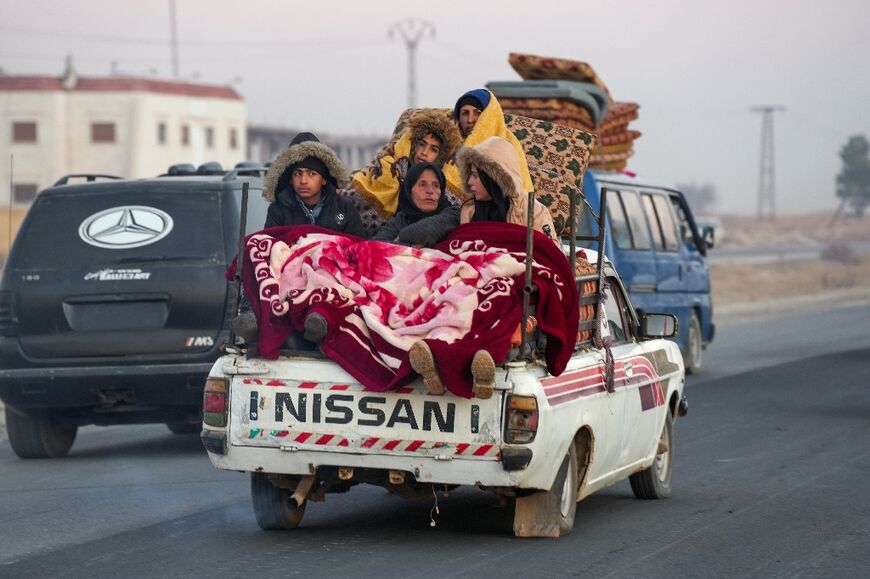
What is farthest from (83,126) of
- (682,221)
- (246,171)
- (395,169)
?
(395,169)

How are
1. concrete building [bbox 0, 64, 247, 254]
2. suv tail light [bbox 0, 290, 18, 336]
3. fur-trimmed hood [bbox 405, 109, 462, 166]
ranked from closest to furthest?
fur-trimmed hood [bbox 405, 109, 462, 166] < suv tail light [bbox 0, 290, 18, 336] < concrete building [bbox 0, 64, 247, 254]

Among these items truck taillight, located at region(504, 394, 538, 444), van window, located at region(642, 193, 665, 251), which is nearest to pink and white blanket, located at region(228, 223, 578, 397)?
truck taillight, located at region(504, 394, 538, 444)

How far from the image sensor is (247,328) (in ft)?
25.4

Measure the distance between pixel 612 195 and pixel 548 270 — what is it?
916 cm

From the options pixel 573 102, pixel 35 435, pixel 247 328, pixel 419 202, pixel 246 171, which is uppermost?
pixel 573 102

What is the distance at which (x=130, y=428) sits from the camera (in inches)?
546

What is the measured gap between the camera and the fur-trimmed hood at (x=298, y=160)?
8914 millimetres

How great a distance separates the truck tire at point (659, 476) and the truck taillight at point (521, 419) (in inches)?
91.1

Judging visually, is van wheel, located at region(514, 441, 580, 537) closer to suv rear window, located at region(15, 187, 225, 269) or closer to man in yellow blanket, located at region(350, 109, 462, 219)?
man in yellow blanket, located at region(350, 109, 462, 219)

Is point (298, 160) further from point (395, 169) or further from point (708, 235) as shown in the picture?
point (708, 235)

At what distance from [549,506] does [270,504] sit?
140 cm

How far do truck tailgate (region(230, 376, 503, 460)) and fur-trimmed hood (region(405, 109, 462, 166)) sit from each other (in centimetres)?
233

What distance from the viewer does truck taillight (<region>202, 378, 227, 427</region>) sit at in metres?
7.73

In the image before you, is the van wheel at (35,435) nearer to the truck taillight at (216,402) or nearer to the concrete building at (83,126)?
the truck taillight at (216,402)
